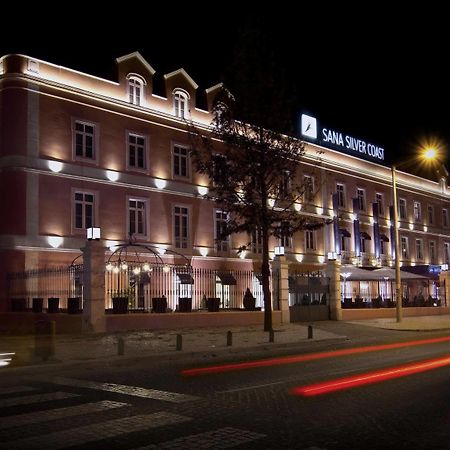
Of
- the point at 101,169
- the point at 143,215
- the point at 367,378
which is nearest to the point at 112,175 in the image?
the point at 101,169

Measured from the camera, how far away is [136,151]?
3406cm

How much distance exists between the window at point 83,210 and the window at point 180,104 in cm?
801

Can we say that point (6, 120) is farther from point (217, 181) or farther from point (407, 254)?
point (407, 254)

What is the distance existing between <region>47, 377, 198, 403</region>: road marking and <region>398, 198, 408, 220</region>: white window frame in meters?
46.6

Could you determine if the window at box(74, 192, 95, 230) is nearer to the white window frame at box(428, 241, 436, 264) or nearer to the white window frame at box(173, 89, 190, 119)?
the white window frame at box(173, 89, 190, 119)

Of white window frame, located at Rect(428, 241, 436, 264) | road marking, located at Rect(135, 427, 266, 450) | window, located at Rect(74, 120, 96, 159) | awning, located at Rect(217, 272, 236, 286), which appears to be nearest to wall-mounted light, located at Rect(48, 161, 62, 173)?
window, located at Rect(74, 120, 96, 159)

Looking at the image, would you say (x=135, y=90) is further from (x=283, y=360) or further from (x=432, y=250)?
(x=432, y=250)

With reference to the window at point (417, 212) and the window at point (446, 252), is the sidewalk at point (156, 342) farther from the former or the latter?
the window at point (446, 252)

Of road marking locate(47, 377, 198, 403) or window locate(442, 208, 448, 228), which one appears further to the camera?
window locate(442, 208, 448, 228)

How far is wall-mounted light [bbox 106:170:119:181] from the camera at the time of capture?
32469 mm

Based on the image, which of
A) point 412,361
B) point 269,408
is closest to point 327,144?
point 412,361

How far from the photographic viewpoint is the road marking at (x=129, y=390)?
10.1 m

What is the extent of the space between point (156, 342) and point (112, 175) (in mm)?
14497

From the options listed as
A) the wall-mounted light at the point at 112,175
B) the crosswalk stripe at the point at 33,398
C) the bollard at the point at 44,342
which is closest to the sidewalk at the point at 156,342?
the bollard at the point at 44,342
